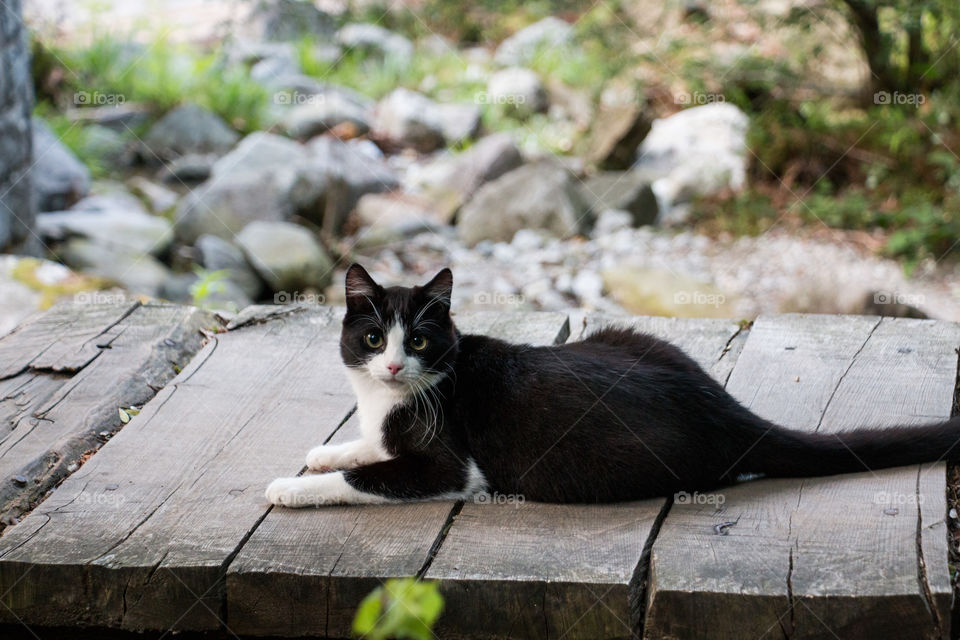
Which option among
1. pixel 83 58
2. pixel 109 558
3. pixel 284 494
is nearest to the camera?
pixel 109 558

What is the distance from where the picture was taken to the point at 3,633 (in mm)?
2320

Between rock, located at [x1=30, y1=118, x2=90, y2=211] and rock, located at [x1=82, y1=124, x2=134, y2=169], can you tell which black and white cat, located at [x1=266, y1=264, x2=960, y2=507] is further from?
Result: rock, located at [x1=82, y1=124, x2=134, y2=169]

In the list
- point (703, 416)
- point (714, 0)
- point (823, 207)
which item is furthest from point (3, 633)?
point (714, 0)

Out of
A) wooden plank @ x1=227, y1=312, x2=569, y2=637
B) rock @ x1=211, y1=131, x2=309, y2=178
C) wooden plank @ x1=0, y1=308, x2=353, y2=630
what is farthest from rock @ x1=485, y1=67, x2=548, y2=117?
wooden plank @ x1=227, y1=312, x2=569, y2=637

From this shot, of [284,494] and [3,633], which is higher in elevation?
[284,494]

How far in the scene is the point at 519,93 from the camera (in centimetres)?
1112

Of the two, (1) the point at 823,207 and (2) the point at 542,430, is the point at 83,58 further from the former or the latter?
(2) the point at 542,430

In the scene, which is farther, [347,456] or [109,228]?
[109,228]

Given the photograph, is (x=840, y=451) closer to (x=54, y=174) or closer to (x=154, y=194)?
(x=54, y=174)

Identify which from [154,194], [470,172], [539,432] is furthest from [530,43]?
[539,432]

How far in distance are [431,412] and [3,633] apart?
1.13 m

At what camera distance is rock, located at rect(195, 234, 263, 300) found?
7.24 metres

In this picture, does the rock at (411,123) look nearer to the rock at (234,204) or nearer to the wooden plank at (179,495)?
the rock at (234,204)

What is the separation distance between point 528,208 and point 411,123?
287 centimetres
